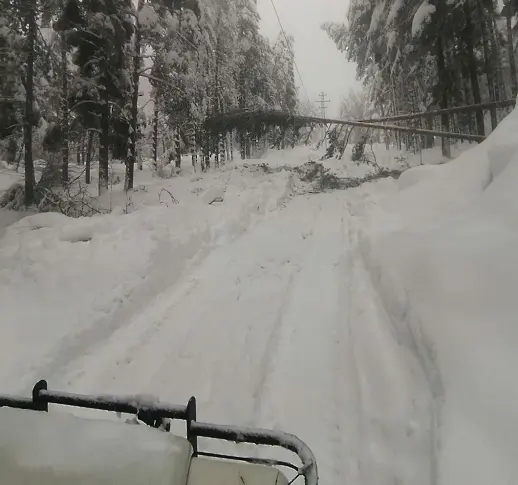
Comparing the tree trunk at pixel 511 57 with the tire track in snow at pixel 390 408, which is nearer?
the tire track in snow at pixel 390 408

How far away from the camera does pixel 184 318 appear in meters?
5.12

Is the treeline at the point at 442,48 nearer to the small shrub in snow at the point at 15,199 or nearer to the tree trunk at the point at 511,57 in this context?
the tree trunk at the point at 511,57

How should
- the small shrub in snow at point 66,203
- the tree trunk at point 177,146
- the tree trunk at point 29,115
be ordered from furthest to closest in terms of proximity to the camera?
the tree trunk at point 177,146 → the tree trunk at point 29,115 → the small shrub in snow at point 66,203

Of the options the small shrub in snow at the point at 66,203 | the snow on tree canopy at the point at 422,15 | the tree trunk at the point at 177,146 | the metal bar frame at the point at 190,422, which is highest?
the snow on tree canopy at the point at 422,15

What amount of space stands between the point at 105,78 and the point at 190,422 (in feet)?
50.9

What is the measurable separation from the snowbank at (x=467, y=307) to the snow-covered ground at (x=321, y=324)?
14 millimetres

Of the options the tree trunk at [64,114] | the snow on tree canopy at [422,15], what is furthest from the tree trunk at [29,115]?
the snow on tree canopy at [422,15]

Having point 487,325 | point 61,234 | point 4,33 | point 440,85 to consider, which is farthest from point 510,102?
point 4,33

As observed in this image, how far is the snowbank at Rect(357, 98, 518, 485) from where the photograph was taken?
94.3 inches

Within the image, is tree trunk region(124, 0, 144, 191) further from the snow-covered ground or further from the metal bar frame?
the metal bar frame

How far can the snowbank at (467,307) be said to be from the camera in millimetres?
2395

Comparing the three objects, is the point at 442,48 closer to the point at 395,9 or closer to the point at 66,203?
the point at 395,9

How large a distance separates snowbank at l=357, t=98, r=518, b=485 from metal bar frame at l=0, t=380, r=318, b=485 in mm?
1288

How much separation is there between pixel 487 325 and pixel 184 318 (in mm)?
3504
